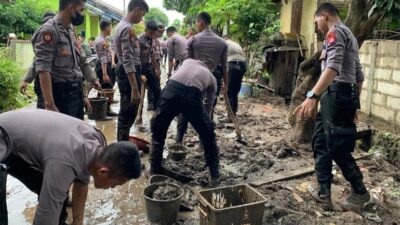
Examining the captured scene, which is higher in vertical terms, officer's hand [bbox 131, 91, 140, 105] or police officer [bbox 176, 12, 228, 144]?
police officer [bbox 176, 12, 228, 144]

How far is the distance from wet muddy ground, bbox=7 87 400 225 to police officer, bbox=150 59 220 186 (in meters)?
0.51

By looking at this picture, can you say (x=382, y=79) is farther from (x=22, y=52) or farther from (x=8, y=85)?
(x=22, y=52)

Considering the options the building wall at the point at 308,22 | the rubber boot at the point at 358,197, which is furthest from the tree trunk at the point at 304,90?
the building wall at the point at 308,22

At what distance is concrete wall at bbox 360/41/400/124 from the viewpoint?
6.36 metres

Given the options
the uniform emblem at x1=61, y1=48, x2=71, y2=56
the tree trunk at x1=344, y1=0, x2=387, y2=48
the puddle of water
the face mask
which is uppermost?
the tree trunk at x1=344, y1=0, x2=387, y2=48

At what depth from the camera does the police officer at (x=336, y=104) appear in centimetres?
347

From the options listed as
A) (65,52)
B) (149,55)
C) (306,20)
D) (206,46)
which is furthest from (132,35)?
(306,20)

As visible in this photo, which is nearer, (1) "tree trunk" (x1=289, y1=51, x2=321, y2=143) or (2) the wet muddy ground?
(2) the wet muddy ground

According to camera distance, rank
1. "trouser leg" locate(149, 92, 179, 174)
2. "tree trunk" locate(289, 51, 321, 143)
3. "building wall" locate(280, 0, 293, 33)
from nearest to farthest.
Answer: "trouser leg" locate(149, 92, 179, 174) → "tree trunk" locate(289, 51, 321, 143) → "building wall" locate(280, 0, 293, 33)

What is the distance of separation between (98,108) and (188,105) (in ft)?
13.5

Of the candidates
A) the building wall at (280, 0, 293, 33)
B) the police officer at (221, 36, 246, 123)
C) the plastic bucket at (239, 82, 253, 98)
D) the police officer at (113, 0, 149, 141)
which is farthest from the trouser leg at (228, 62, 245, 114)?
the building wall at (280, 0, 293, 33)

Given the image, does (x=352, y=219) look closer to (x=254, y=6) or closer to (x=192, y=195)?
(x=192, y=195)

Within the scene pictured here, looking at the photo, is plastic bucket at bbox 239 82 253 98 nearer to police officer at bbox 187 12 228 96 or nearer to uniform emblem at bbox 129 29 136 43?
police officer at bbox 187 12 228 96

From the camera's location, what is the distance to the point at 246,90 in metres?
11.1
